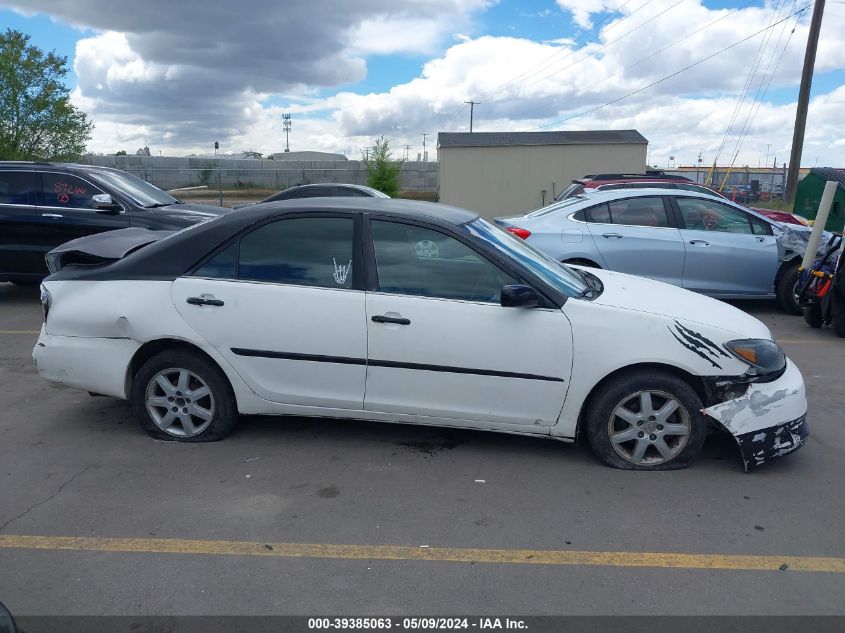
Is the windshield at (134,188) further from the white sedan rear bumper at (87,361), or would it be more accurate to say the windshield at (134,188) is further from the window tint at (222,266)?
the window tint at (222,266)

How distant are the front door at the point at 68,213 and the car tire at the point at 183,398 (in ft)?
17.0

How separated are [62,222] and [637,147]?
19756 mm

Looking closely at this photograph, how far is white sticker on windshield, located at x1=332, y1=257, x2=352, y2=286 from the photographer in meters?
4.54

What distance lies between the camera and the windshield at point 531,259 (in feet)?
15.0

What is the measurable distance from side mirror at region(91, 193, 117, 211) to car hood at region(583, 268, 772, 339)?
6.67m

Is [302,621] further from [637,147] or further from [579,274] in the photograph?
[637,147]

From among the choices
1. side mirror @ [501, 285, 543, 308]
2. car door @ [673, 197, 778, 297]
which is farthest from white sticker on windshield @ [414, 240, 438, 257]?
car door @ [673, 197, 778, 297]

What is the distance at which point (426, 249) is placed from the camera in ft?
14.9

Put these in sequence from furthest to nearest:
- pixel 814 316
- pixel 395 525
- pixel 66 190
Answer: pixel 66 190 < pixel 814 316 < pixel 395 525

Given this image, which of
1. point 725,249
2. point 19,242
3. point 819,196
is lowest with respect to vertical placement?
point 725,249

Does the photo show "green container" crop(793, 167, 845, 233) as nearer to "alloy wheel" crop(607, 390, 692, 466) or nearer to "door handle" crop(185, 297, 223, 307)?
"alloy wheel" crop(607, 390, 692, 466)

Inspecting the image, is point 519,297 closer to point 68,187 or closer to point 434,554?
point 434,554

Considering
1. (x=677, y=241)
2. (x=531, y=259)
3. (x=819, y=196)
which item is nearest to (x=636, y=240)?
(x=677, y=241)

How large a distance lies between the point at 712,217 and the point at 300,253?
620 cm
